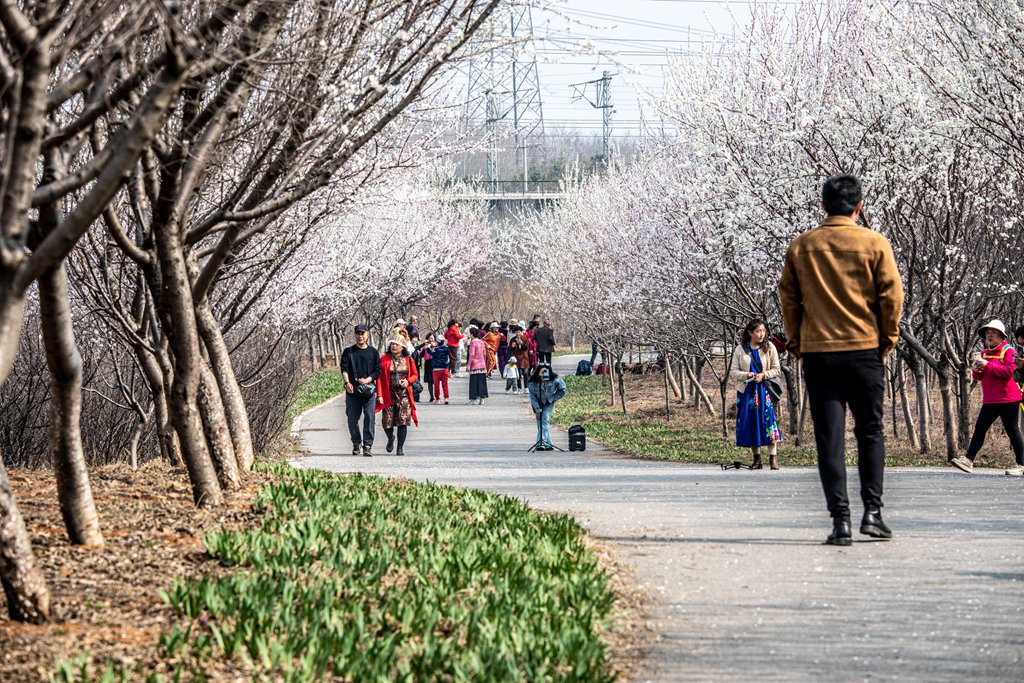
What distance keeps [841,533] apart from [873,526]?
27 cm

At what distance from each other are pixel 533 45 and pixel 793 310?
264 cm

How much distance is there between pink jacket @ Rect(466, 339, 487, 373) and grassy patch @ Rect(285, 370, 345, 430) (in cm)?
358

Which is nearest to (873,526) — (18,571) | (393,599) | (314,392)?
(393,599)

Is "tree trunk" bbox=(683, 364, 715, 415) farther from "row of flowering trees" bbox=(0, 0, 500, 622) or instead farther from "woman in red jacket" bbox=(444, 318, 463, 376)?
"row of flowering trees" bbox=(0, 0, 500, 622)

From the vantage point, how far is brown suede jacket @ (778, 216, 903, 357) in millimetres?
7465

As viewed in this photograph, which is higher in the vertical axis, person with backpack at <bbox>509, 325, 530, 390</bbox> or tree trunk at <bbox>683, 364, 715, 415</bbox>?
person with backpack at <bbox>509, 325, 530, 390</bbox>

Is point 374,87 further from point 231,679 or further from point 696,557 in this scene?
point 231,679

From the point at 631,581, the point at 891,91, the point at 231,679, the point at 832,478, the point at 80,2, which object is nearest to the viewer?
the point at 231,679

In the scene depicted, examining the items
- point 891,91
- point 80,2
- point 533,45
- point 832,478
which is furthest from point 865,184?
point 80,2

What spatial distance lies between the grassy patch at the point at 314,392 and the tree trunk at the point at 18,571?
1908 centimetres

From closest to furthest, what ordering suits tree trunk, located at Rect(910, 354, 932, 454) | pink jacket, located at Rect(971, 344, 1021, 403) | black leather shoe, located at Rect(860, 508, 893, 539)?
1. black leather shoe, located at Rect(860, 508, 893, 539)
2. pink jacket, located at Rect(971, 344, 1021, 403)
3. tree trunk, located at Rect(910, 354, 932, 454)

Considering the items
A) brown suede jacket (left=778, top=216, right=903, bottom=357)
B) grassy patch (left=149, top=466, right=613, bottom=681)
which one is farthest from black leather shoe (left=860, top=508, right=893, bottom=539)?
grassy patch (left=149, top=466, right=613, bottom=681)

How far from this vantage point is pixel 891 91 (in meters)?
16.8

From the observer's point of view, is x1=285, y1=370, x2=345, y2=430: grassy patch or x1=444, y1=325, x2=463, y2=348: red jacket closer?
x1=285, y1=370, x2=345, y2=430: grassy patch
